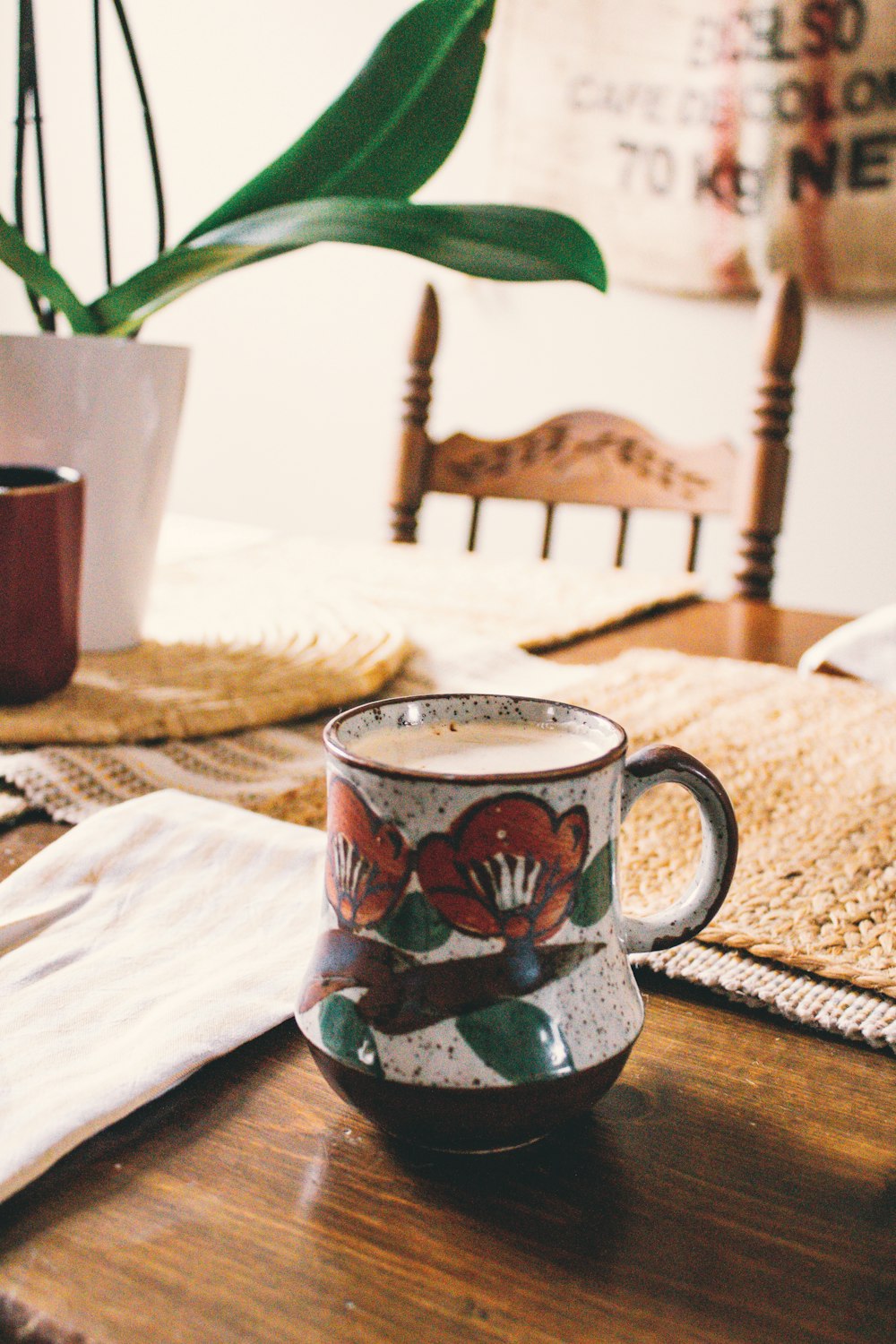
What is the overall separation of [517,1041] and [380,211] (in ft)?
1.31

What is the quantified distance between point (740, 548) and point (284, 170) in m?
0.56

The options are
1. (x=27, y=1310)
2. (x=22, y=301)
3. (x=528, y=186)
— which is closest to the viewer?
(x=27, y=1310)

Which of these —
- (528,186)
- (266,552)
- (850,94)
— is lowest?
(266,552)

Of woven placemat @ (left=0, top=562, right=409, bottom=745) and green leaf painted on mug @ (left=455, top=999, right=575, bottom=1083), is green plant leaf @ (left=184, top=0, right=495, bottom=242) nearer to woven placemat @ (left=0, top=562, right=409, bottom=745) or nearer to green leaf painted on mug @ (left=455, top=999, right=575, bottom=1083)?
woven placemat @ (left=0, top=562, right=409, bottom=745)

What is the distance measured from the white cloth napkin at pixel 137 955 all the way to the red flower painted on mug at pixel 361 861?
0.21ft

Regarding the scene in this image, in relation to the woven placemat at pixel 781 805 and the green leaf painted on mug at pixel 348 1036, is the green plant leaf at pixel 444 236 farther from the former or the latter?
the green leaf painted on mug at pixel 348 1036

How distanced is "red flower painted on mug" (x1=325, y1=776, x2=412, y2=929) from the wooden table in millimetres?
56

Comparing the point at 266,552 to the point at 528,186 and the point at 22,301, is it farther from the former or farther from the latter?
the point at 22,301

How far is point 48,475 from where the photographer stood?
585 mm

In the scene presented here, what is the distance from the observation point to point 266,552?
3.31 ft

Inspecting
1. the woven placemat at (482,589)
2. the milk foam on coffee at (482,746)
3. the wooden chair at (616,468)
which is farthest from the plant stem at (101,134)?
the wooden chair at (616,468)

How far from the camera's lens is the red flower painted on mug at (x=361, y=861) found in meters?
0.25

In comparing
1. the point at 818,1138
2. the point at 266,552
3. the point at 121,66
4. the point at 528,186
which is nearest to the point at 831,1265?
the point at 818,1138

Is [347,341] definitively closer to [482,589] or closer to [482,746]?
[482,589]
